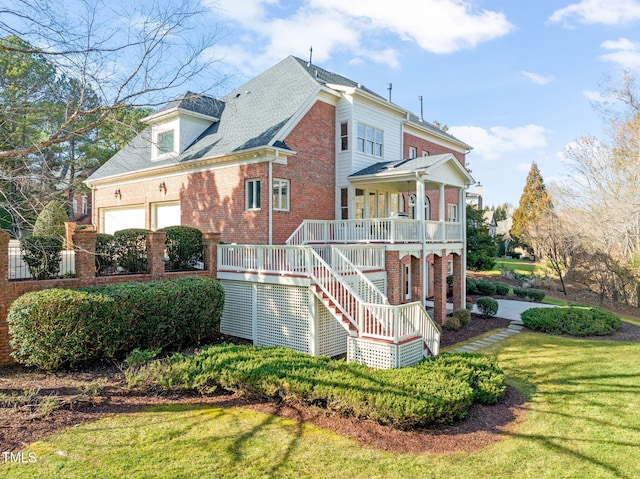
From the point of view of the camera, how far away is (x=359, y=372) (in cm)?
764

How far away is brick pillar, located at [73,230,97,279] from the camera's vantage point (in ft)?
33.7

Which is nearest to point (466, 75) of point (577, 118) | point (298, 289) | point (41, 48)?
point (298, 289)

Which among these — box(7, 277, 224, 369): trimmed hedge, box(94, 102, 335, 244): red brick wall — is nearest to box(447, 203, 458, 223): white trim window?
box(94, 102, 335, 244): red brick wall

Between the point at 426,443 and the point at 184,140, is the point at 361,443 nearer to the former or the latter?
the point at 426,443

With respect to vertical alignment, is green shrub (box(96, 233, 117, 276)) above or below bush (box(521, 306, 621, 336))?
above

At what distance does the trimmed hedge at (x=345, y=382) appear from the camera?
645cm

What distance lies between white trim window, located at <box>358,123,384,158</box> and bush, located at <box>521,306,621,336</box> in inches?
361

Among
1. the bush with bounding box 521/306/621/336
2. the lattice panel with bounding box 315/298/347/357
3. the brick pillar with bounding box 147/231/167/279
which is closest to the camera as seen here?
the lattice panel with bounding box 315/298/347/357

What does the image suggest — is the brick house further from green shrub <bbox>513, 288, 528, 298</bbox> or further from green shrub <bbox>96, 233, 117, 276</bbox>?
green shrub <bbox>513, 288, 528, 298</bbox>

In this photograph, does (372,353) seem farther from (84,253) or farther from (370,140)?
(370,140)

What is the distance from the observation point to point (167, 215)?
18812mm

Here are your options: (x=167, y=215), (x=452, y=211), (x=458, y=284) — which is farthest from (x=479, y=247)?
(x=167, y=215)

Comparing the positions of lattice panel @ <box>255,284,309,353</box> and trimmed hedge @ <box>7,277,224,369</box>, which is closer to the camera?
trimmed hedge @ <box>7,277,224,369</box>

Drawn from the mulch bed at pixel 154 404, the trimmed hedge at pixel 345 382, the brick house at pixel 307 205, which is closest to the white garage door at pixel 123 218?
the brick house at pixel 307 205
